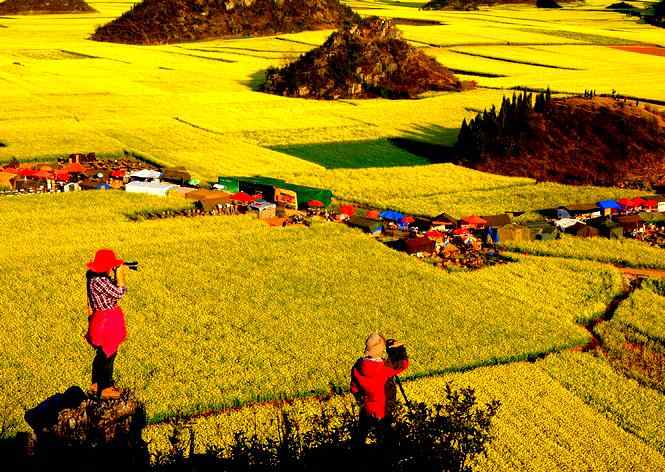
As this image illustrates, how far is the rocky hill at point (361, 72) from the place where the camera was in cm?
6034

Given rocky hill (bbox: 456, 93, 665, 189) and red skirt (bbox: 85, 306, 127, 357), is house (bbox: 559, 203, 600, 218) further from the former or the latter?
red skirt (bbox: 85, 306, 127, 357)

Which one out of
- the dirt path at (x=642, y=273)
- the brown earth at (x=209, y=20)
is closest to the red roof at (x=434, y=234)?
the dirt path at (x=642, y=273)

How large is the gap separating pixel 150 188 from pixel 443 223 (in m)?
12.3

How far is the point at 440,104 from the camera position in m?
56.1

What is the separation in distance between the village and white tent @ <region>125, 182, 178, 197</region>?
4 centimetres

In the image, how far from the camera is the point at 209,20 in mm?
96250

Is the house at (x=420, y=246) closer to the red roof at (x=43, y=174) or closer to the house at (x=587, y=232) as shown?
the house at (x=587, y=232)

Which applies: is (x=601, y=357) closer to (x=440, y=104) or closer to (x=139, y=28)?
(x=440, y=104)

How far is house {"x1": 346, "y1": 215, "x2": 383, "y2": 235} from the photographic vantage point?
26906mm

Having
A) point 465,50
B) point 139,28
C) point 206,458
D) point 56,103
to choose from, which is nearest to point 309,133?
point 56,103

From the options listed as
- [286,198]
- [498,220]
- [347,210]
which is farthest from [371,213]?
[498,220]

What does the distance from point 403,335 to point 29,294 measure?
31.6 ft

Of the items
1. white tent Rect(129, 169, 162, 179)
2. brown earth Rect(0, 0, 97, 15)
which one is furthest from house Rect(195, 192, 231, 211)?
brown earth Rect(0, 0, 97, 15)

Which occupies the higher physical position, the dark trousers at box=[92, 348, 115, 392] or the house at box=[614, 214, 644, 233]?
the dark trousers at box=[92, 348, 115, 392]
